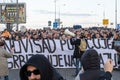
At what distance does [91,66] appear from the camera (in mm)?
5348

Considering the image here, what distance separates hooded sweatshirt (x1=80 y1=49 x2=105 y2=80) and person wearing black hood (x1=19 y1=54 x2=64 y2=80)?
0.94 meters

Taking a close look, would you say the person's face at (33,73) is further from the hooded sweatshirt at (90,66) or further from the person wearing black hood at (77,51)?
the person wearing black hood at (77,51)

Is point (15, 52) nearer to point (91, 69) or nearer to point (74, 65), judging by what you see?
point (74, 65)

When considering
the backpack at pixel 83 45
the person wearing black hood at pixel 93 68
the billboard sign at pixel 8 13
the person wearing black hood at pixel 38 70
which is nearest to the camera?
the person wearing black hood at pixel 38 70

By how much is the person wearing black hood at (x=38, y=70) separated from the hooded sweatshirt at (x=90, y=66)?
939 mm

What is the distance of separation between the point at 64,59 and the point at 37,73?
12.8 m

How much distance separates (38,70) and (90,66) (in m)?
1.21

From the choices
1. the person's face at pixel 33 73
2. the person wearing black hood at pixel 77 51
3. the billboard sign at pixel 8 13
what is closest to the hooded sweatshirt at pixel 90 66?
the person's face at pixel 33 73

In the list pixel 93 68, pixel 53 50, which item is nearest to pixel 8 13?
pixel 53 50

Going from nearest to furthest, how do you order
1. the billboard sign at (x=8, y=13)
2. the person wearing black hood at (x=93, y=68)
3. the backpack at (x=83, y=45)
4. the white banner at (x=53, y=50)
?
the person wearing black hood at (x=93, y=68) < the backpack at (x=83, y=45) < the white banner at (x=53, y=50) < the billboard sign at (x=8, y=13)

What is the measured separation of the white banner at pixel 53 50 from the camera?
17.0 metres

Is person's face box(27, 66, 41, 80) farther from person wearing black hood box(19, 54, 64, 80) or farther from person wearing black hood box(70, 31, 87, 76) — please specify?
person wearing black hood box(70, 31, 87, 76)

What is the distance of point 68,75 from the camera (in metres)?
17.4

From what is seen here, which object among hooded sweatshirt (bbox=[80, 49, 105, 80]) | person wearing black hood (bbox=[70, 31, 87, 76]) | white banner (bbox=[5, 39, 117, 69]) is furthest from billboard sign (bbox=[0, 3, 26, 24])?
hooded sweatshirt (bbox=[80, 49, 105, 80])
